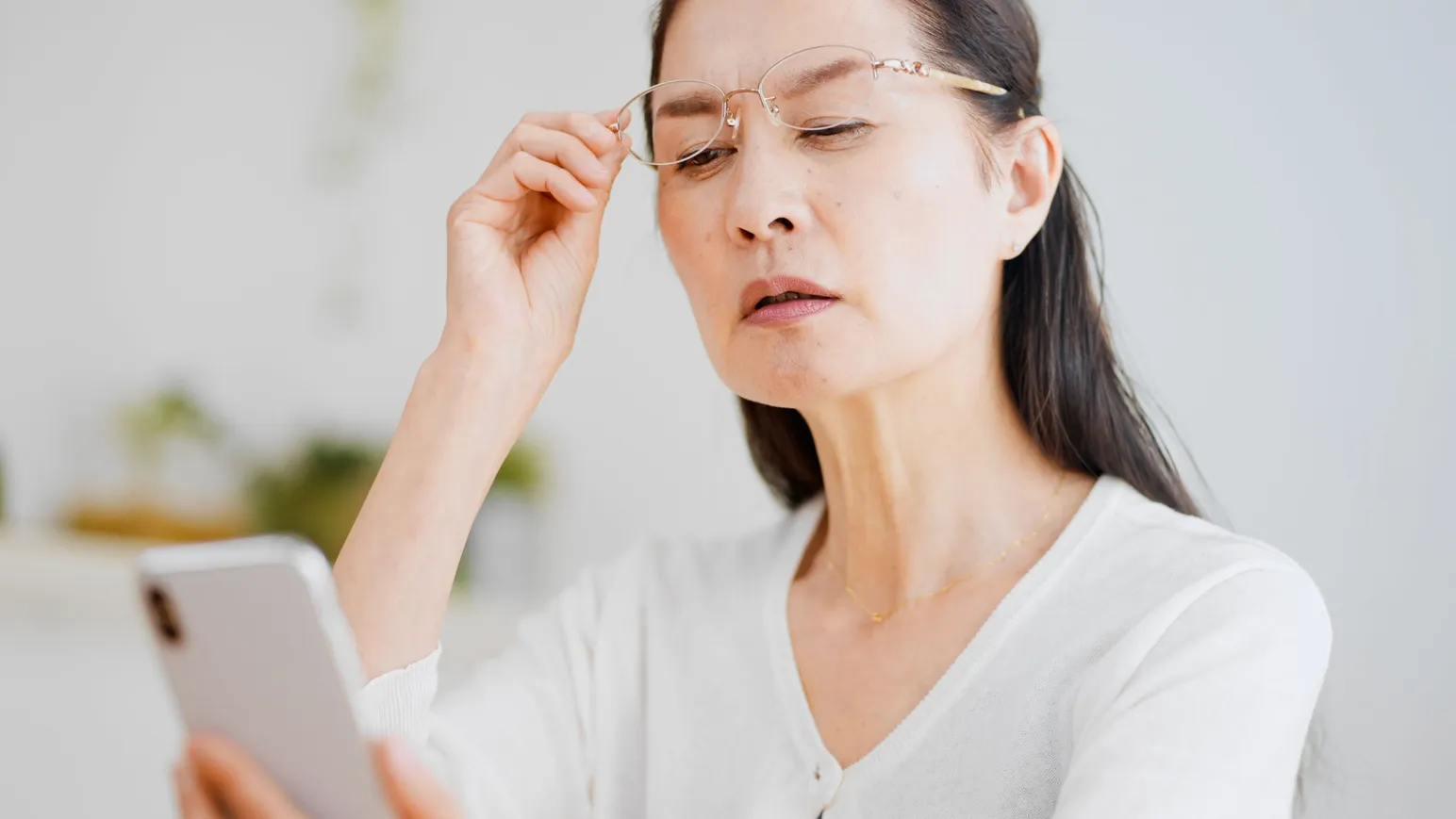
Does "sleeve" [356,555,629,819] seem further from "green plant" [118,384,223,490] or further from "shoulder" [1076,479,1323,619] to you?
"green plant" [118,384,223,490]

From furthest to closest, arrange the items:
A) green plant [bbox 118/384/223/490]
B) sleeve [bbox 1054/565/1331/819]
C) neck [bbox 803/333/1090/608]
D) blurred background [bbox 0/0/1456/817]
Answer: green plant [bbox 118/384/223/490] < blurred background [bbox 0/0/1456/817] < neck [bbox 803/333/1090/608] < sleeve [bbox 1054/565/1331/819]

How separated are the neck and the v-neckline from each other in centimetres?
4

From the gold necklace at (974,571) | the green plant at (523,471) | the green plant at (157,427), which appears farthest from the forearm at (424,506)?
the green plant at (157,427)

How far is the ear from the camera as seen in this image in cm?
122

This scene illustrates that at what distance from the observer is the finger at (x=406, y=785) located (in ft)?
2.33

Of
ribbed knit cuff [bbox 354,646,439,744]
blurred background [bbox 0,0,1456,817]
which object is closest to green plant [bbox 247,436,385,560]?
blurred background [bbox 0,0,1456,817]

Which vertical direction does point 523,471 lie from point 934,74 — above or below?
below

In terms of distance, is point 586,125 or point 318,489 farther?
point 318,489

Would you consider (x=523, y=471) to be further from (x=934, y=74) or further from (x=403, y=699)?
(x=934, y=74)

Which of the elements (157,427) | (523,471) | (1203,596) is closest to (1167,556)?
(1203,596)

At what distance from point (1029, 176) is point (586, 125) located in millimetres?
457

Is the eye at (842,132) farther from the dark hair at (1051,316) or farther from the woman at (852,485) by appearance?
the dark hair at (1051,316)

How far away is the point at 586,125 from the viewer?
128 cm

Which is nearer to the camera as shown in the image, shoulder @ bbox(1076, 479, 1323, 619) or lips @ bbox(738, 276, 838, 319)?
shoulder @ bbox(1076, 479, 1323, 619)
